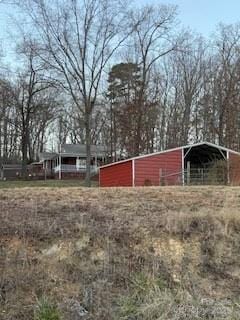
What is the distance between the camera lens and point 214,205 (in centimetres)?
970

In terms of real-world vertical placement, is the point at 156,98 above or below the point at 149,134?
above

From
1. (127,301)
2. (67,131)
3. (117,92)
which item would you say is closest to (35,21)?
(117,92)

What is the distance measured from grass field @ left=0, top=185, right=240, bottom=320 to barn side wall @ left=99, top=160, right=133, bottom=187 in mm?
21149

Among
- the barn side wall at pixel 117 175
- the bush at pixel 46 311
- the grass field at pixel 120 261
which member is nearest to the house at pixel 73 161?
the barn side wall at pixel 117 175

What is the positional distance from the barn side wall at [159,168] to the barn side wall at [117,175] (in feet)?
2.03

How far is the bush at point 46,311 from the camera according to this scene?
514 centimetres

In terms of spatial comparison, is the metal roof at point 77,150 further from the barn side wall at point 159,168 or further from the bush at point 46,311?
the bush at point 46,311

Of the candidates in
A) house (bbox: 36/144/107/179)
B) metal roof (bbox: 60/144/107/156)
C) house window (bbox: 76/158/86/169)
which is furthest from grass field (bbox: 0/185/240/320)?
house window (bbox: 76/158/86/169)

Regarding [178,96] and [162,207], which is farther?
[178,96]

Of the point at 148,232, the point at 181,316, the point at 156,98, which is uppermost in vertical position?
the point at 156,98

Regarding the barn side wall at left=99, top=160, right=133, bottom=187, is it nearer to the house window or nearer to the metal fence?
the metal fence

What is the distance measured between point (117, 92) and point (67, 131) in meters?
17.5

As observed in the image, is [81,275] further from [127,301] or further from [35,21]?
[35,21]

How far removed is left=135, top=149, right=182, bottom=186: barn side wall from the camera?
2984cm
